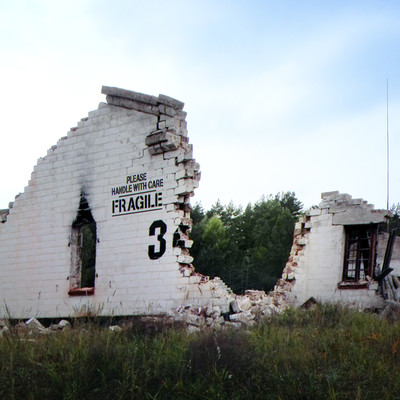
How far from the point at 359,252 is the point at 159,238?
216 inches

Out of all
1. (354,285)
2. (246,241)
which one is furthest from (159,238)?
(246,241)

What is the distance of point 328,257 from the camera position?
16.8m

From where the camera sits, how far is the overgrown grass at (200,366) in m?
7.36

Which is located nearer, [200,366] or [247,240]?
[200,366]

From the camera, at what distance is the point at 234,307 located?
13.2 m

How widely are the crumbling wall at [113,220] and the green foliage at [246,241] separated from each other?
507 inches

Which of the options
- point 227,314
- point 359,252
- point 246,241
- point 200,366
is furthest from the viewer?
point 246,241

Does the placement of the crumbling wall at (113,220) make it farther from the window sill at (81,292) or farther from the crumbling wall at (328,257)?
the crumbling wall at (328,257)

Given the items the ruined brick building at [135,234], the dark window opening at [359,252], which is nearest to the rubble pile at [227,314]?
the ruined brick building at [135,234]

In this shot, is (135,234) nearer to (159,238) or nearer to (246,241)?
(159,238)

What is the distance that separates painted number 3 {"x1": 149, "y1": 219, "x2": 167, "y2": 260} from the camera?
46.5ft

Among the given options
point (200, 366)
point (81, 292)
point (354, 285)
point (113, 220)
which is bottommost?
point (200, 366)

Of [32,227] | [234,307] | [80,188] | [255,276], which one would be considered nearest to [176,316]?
[234,307]

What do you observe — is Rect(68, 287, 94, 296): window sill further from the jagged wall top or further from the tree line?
the tree line
